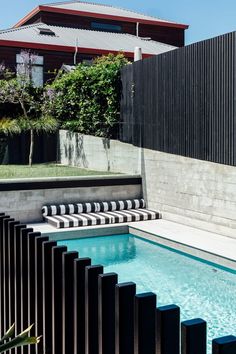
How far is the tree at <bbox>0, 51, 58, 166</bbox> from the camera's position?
1443 centimetres

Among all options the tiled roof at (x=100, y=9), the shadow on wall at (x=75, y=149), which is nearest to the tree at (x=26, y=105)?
the shadow on wall at (x=75, y=149)

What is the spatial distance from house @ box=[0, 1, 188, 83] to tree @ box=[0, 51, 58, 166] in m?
3.32

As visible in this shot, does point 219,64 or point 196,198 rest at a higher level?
point 219,64

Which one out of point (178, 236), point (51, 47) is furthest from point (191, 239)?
point (51, 47)

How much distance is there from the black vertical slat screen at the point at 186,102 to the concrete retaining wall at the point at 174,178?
0.26 m

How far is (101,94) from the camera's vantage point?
13.0m

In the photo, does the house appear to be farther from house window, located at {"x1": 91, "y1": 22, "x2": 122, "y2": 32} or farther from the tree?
the tree

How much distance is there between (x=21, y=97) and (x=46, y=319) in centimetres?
1327

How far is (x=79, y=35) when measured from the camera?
23.0 meters

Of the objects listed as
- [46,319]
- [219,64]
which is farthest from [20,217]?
[46,319]

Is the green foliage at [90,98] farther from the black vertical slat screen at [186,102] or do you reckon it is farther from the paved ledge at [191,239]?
the paved ledge at [191,239]

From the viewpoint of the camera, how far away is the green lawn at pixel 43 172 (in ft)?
34.7

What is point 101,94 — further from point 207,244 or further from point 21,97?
point 207,244

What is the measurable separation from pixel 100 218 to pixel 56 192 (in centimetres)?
125
